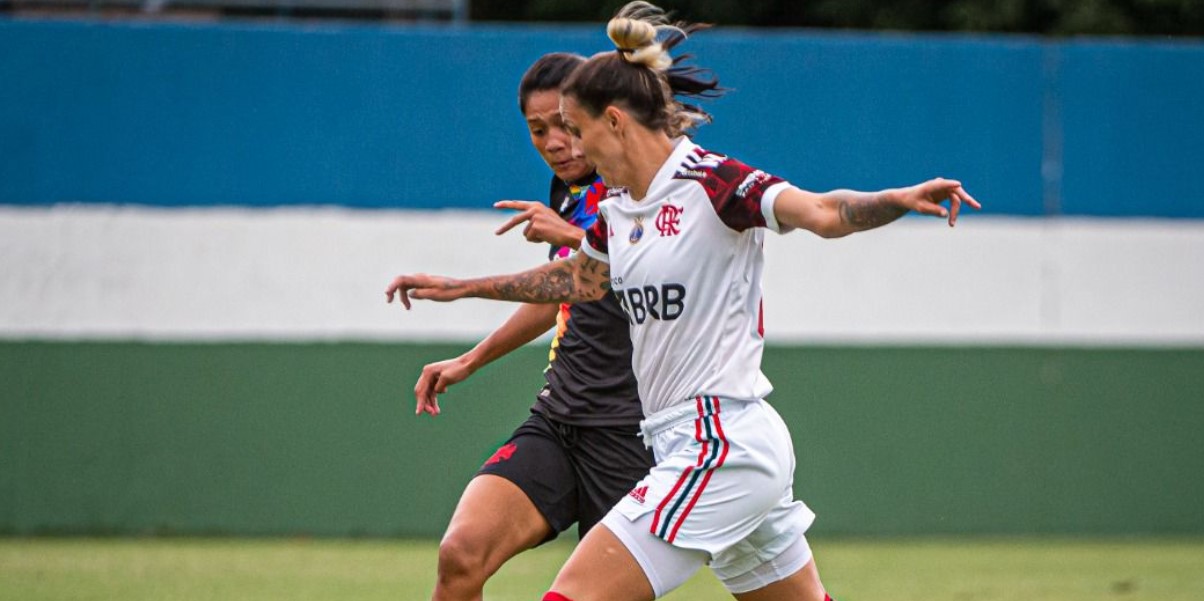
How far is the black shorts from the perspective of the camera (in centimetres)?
531

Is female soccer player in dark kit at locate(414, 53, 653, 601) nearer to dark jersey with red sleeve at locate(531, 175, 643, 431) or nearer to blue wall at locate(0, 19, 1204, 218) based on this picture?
dark jersey with red sleeve at locate(531, 175, 643, 431)

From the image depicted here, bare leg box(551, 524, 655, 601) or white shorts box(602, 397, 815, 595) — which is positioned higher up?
white shorts box(602, 397, 815, 595)

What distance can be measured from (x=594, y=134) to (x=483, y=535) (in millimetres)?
1298

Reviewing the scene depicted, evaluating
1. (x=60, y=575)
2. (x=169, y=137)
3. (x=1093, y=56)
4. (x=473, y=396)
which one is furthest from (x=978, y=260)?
(x=60, y=575)

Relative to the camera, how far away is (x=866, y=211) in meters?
4.05

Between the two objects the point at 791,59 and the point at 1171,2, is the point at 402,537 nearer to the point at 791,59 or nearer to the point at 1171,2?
the point at 791,59

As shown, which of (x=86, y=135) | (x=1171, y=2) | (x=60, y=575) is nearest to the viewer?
(x=60, y=575)

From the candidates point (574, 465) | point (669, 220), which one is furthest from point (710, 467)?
point (574, 465)

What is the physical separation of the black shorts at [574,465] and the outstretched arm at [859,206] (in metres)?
1.44

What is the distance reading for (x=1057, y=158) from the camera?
1053 cm

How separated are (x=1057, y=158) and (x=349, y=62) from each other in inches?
175

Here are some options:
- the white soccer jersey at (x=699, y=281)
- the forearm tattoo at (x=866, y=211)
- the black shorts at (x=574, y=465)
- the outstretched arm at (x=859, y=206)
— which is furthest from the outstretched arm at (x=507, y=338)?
the forearm tattoo at (x=866, y=211)

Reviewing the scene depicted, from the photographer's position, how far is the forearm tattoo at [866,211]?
400 centimetres

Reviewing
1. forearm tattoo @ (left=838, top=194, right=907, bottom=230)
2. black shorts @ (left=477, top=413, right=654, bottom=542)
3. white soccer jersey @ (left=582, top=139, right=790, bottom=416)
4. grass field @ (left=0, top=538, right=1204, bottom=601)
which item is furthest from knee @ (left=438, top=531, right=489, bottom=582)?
grass field @ (left=0, top=538, right=1204, bottom=601)
